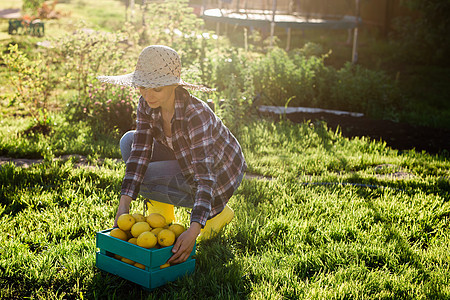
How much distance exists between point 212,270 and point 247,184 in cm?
157

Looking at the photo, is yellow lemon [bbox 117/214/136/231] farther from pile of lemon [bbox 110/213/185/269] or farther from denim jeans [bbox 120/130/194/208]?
denim jeans [bbox 120/130/194/208]

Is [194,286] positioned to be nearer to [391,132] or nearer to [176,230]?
[176,230]

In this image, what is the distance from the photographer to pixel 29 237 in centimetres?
313

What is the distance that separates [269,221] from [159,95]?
1.32m

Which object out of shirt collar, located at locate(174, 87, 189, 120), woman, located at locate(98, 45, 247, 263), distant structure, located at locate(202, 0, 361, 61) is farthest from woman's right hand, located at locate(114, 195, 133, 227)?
distant structure, located at locate(202, 0, 361, 61)

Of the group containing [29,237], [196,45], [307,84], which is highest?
[196,45]

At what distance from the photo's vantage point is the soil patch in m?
5.82

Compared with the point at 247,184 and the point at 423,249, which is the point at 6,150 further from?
the point at 423,249

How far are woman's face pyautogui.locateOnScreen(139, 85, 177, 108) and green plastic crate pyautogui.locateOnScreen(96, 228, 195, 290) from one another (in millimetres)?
834

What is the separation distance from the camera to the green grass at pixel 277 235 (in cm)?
267

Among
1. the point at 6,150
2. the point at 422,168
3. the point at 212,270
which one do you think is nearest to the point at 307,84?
the point at 422,168

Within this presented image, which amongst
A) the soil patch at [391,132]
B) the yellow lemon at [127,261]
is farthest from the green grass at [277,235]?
the soil patch at [391,132]

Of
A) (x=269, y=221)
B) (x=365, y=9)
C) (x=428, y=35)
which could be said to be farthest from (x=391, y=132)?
(x=365, y=9)

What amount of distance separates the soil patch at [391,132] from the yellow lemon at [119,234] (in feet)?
13.2
